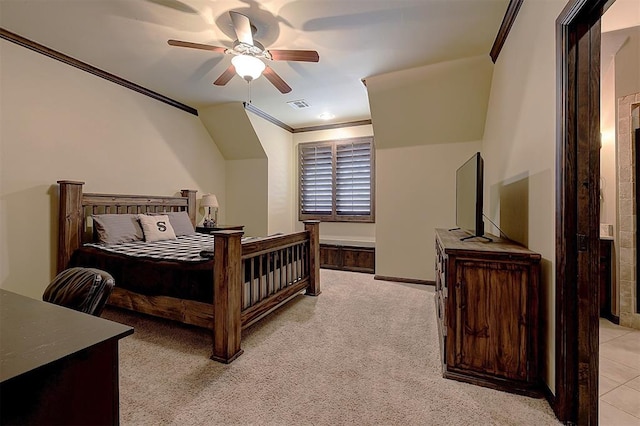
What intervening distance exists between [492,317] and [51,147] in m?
4.44

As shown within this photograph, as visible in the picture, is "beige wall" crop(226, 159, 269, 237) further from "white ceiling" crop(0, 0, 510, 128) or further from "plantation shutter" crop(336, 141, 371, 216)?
"white ceiling" crop(0, 0, 510, 128)

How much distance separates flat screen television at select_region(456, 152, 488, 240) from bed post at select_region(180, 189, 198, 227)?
3.96 meters

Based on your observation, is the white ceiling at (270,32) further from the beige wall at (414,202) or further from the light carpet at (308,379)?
the light carpet at (308,379)

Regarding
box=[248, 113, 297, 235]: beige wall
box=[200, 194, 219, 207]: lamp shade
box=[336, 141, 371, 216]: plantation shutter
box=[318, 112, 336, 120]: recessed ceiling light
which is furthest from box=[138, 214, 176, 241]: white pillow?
box=[318, 112, 336, 120]: recessed ceiling light

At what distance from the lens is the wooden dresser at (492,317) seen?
69.1 inches

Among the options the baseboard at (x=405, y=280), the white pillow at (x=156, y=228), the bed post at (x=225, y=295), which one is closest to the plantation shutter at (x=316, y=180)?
the baseboard at (x=405, y=280)

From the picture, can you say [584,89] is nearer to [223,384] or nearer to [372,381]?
[372,381]

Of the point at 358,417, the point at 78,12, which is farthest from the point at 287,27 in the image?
the point at 358,417

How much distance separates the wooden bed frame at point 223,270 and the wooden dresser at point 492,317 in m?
1.52

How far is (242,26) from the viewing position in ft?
7.33

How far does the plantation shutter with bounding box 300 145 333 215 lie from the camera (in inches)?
220

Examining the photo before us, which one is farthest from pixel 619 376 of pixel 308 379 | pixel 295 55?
pixel 295 55

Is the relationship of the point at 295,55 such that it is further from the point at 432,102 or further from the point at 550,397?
the point at 550,397

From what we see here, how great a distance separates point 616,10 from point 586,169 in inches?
68.3
